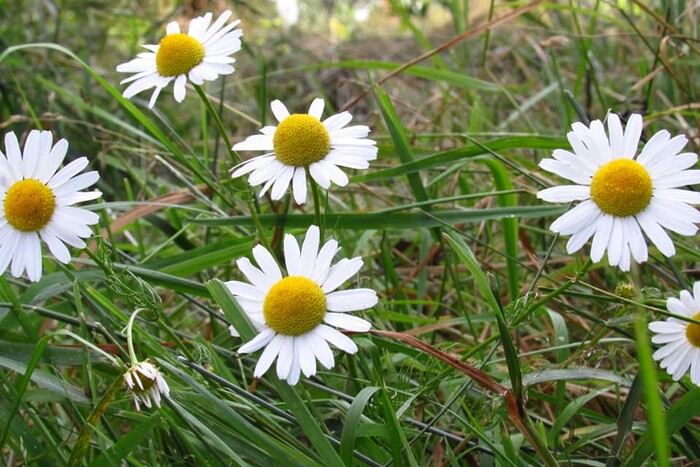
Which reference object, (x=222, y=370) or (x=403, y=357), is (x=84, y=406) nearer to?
(x=222, y=370)

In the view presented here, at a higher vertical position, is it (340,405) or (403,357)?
(403,357)

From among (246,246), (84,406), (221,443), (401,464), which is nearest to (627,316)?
(401,464)

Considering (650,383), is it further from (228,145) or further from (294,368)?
(228,145)

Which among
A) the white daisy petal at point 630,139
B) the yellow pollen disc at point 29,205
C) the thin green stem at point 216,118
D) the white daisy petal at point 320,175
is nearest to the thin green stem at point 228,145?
the thin green stem at point 216,118

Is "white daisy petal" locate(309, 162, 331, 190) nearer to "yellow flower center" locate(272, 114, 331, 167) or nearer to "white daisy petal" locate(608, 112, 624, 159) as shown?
"yellow flower center" locate(272, 114, 331, 167)

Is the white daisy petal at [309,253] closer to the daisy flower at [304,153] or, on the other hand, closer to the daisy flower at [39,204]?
the daisy flower at [304,153]

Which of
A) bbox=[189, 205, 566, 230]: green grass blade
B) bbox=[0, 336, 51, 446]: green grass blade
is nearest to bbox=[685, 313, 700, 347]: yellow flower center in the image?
bbox=[189, 205, 566, 230]: green grass blade
